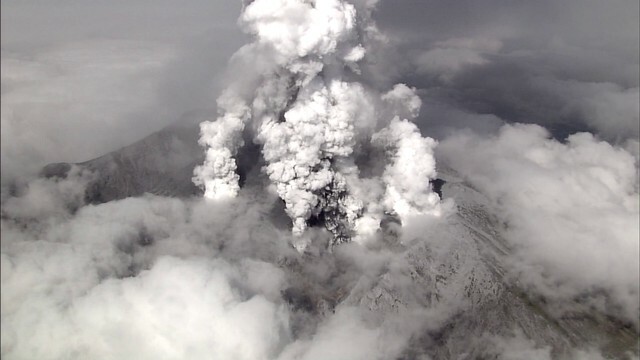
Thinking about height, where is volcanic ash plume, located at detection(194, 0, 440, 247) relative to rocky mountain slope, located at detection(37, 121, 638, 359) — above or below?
above

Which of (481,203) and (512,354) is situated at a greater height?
(481,203)

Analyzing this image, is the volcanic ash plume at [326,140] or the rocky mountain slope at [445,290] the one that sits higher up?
the volcanic ash plume at [326,140]

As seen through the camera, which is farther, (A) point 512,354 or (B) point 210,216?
(A) point 512,354

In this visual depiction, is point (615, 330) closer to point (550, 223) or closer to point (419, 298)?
point (550, 223)

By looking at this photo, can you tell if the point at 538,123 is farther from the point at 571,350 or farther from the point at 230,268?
the point at 230,268

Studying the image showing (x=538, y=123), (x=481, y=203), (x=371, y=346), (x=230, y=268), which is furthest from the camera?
(x=538, y=123)

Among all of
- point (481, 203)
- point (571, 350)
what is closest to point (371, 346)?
point (571, 350)

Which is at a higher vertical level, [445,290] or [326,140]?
[326,140]

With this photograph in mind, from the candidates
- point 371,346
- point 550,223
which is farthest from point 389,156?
point 550,223

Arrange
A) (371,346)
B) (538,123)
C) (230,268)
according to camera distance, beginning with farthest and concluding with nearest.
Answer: (538,123) → (371,346) → (230,268)

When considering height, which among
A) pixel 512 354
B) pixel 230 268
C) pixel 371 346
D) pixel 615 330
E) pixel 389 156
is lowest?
pixel 615 330
